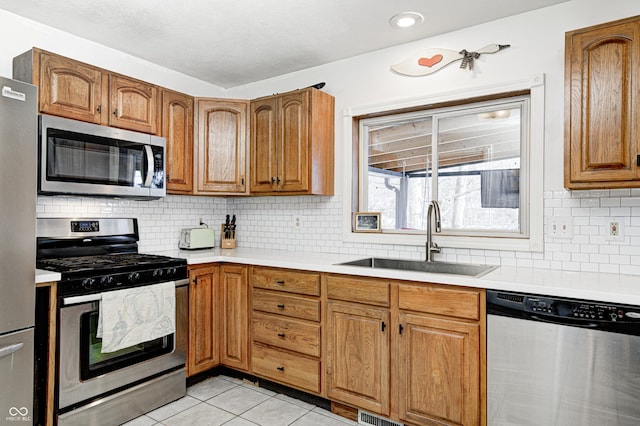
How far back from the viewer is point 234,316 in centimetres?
299

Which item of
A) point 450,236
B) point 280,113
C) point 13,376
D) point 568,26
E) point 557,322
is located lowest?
point 13,376

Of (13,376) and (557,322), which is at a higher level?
(557,322)

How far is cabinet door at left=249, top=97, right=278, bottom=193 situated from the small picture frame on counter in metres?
0.72

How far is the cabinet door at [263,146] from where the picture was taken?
10.6ft

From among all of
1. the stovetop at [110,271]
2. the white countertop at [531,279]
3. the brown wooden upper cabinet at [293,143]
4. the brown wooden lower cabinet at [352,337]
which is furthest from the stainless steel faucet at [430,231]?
the stovetop at [110,271]

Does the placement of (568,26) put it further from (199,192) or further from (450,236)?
(199,192)

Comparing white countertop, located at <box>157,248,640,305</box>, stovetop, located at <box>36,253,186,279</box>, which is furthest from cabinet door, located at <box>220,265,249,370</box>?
stovetop, located at <box>36,253,186,279</box>

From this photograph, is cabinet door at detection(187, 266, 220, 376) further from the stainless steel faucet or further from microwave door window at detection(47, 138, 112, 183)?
the stainless steel faucet

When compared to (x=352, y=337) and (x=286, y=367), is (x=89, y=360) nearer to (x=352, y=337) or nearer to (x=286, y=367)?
(x=286, y=367)

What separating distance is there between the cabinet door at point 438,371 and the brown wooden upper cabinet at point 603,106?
992 mm

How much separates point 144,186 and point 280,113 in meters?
1.18

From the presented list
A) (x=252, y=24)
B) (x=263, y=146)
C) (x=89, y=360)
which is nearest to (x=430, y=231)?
(x=263, y=146)

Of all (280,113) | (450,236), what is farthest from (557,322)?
(280,113)

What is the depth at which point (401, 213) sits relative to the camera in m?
3.07
